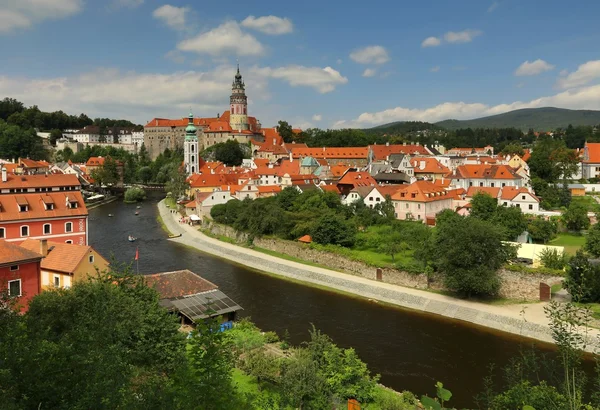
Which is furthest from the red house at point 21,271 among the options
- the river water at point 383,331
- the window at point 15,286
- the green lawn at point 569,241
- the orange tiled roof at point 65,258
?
the green lawn at point 569,241

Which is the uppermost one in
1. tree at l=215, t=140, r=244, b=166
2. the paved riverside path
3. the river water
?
tree at l=215, t=140, r=244, b=166

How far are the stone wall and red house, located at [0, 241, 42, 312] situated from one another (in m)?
15.8

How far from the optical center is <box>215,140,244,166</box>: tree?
7106 cm

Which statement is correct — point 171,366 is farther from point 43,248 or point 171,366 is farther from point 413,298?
point 413,298

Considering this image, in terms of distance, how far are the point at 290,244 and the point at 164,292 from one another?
42.0 feet

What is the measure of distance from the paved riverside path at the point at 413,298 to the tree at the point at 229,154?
3907 centimetres

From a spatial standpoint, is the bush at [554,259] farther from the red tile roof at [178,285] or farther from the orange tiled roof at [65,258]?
the orange tiled roof at [65,258]

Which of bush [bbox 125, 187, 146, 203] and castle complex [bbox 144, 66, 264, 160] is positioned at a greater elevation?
castle complex [bbox 144, 66, 264, 160]

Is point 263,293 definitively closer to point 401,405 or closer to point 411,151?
point 401,405

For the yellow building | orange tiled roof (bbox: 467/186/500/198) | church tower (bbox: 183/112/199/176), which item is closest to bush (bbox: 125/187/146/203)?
church tower (bbox: 183/112/199/176)

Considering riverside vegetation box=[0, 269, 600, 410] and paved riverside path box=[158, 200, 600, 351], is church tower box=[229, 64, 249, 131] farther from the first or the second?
riverside vegetation box=[0, 269, 600, 410]

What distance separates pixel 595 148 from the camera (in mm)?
51938

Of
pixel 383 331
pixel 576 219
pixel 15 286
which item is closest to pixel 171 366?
pixel 15 286

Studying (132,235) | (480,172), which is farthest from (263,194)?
(480,172)
